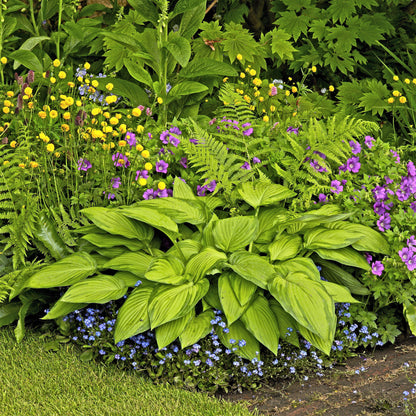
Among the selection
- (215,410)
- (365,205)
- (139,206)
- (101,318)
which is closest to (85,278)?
(101,318)

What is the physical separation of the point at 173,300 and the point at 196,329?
0.64ft

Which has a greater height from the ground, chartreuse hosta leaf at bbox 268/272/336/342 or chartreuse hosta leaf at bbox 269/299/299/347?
chartreuse hosta leaf at bbox 268/272/336/342

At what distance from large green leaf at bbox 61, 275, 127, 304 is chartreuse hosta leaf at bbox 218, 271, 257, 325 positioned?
0.54m

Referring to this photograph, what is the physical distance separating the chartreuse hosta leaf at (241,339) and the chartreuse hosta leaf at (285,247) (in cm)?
43

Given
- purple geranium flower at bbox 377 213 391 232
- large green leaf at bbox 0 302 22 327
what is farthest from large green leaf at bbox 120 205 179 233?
purple geranium flower at bbox 377 213 391 232

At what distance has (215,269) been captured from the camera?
300cm

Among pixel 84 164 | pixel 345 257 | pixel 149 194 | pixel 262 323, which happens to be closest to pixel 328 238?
pixel 345 257

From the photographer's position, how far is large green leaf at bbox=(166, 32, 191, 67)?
12.7ft

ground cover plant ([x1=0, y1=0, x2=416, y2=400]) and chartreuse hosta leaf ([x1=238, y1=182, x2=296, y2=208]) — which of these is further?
chartreuse hosta leaf ([x1=238, y1=182, x2=296, y2=208])

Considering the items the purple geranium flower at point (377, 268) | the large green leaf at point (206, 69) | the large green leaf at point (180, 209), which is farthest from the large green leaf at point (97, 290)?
the large green leaf at point (206, 69)

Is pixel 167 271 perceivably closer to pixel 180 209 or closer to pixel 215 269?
pixel 215 269

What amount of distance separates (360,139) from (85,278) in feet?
7.71

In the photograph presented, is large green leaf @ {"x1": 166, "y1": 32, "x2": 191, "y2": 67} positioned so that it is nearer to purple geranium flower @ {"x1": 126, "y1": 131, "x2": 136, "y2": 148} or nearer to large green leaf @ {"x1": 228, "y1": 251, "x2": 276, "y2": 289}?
purple geranium flower @ {"x1": 126, "y1": 131, "x2": 136, "y2": 148}

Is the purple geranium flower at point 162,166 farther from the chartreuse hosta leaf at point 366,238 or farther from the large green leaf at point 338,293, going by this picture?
the large green leaf at point 338,293
